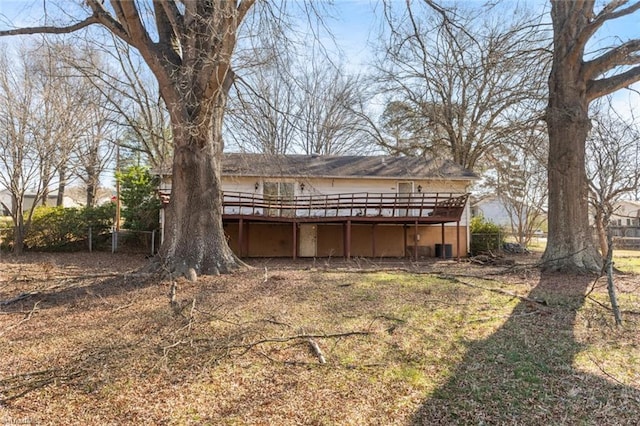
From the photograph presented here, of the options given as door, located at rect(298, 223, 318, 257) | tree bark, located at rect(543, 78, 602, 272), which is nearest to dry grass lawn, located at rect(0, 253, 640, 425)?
tree bark, located at rect(543, 78, 602, 272)

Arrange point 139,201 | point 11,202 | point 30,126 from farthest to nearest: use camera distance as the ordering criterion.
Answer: point 139,201, point 11,202, point 30,126

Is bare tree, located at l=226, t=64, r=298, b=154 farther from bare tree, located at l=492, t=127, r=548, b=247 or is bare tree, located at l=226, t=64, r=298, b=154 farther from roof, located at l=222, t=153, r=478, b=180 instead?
bare tree, located at l=492, t=127, r=548, b=247

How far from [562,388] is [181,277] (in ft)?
20.8

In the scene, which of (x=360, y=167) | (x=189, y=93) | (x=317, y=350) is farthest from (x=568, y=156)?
(x=360, y=167)

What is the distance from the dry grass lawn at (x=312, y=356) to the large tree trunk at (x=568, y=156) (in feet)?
8.90

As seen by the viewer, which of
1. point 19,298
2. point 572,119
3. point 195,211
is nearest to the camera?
point 19,298

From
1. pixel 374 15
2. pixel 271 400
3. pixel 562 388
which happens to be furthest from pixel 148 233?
pixel 562 388

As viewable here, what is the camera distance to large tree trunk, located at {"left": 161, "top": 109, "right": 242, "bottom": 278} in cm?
803

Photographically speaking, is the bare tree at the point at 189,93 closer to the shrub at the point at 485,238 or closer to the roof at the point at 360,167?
the roof at the point at 360,167

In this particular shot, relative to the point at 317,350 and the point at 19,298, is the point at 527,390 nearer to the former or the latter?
the point at 317,350

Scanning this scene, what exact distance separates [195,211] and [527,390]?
6706mm

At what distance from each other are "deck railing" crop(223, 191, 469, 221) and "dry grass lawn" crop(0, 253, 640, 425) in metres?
7.22

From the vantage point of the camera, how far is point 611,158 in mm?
12711

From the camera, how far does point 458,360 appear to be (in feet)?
13.5
